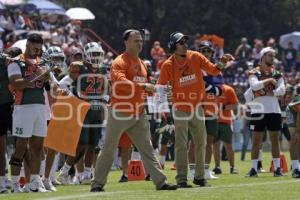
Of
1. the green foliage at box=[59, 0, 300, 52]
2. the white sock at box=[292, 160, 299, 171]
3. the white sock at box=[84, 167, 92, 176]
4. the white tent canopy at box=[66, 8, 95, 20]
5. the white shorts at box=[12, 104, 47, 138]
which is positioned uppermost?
the green foliage at box=[59, 0, 300, 52]

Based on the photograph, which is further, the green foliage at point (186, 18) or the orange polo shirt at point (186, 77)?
the green foliage at point (186, 18)

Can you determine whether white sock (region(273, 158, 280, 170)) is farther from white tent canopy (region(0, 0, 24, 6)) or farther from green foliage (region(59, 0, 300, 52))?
green foliage (region(59, 0, 300, 52))

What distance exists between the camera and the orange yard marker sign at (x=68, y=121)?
1842cm

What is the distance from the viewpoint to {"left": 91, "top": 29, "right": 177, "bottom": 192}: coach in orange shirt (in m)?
15.4

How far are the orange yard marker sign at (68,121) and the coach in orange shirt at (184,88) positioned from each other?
248 cm

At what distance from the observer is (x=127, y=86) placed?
50.3ft

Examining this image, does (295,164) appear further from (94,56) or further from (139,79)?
(139,79)

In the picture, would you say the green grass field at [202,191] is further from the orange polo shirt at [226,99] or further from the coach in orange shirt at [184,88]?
the orange polo shirt at [226,99]

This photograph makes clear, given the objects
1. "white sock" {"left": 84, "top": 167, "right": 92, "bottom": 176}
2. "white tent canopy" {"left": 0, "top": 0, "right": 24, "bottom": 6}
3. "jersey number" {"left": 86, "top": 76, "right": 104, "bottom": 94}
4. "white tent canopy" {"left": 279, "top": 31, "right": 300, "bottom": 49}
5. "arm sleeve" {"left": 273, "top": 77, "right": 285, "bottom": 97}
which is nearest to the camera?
"jersey number" {"left": 86, "top": 76, "right": 104, "bottom": 94}

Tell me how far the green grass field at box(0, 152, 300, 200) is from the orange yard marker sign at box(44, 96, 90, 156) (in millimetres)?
866

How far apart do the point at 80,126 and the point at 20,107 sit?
2862 mm

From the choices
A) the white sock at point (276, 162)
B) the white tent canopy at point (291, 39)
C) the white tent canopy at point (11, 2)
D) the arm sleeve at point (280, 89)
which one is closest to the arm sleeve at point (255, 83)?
the arm sleeve at point (280, 89)

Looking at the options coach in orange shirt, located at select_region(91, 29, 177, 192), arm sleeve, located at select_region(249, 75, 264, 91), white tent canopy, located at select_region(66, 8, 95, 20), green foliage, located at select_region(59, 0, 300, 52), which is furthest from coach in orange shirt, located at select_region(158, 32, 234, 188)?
green foliage, located at select_region(59, 0, 300, 52)

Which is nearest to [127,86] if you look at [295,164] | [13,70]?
[13,70]
